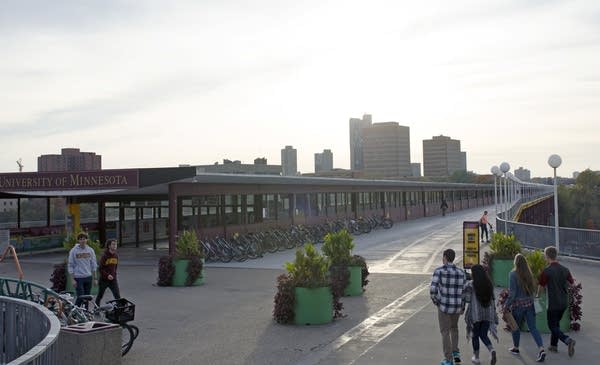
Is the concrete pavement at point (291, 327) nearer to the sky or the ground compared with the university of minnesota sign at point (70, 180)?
nearer to the ground

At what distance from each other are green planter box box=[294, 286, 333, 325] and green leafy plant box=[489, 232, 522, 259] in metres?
5.58

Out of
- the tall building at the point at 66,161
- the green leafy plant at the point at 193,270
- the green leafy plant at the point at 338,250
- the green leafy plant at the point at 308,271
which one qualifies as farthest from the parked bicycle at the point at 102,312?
the tall building at the point at 66,161

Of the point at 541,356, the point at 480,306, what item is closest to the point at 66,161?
the point at 480,306

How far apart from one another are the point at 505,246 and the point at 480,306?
695 centimetres

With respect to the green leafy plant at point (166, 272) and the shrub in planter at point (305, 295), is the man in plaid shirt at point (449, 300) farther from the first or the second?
the green leafy plant at point (166, 272)

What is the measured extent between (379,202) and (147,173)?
26362 mm

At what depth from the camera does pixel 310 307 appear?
10.5 meters

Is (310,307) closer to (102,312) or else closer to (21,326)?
(102,312)

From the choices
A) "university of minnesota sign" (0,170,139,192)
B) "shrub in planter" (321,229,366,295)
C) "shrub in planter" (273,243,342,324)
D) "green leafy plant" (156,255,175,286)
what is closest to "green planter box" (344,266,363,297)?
"shrub in planter" (321,229,366,295)

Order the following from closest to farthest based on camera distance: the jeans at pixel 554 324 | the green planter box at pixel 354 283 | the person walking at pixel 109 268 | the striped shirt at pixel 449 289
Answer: the striped shirt at pixel 449 289 → the jeans at pixel 554 324 → the person walking at pixel 109 268 → the green planter box at pixel 354 283

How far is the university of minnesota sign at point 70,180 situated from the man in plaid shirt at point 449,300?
14843 mm

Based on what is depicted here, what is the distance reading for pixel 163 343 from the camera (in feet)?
30.9

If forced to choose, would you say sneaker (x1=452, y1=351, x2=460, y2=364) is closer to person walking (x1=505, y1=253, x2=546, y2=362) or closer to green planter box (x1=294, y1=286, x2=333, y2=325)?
person walking (x1=505, y1=253, x2=546, y2=362)

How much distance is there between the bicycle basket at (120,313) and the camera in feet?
26.8
